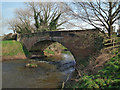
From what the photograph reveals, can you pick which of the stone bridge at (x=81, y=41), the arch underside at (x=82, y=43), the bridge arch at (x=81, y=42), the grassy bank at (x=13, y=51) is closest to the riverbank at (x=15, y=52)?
the grassy bank at (x=13, y=51)

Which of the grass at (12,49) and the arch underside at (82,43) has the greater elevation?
the arch underside at (82,43)

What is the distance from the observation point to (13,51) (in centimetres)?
1853

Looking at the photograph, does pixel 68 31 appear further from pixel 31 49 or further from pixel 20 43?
pixel 20 43

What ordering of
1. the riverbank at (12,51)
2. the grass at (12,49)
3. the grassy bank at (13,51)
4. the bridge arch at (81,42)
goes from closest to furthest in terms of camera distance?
the bridge arch at (81,42) → the riverbank at (12,51) → the grassy bank at (13,51) → the grass at (12,49)

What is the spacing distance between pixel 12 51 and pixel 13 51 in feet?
0.56

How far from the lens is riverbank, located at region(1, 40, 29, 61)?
17.4 meters

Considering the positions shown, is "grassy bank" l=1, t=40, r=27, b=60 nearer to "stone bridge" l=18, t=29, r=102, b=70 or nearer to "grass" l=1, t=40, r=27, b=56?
"grass" l=1, t=40, r=27, b=56

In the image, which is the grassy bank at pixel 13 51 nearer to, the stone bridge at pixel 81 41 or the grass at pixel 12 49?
the grass at pixel 12 49

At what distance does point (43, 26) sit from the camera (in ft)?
70.4

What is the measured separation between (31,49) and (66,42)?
1001cm

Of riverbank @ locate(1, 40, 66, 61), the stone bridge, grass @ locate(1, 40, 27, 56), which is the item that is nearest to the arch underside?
the stone bridge

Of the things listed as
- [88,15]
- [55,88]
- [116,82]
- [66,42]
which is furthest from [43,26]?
[116,82]

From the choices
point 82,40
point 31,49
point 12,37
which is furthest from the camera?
point 12,37

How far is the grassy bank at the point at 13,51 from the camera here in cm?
1753
